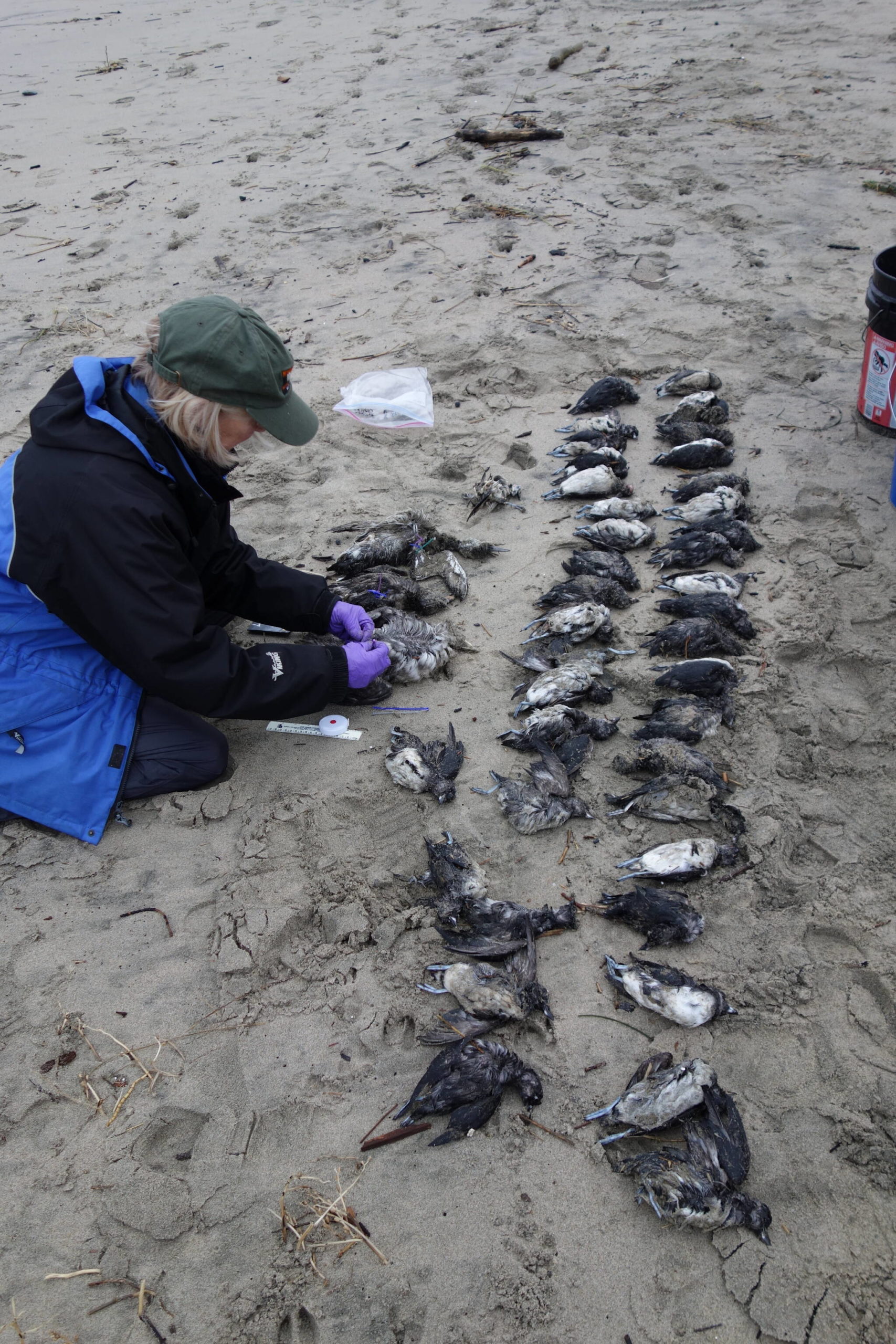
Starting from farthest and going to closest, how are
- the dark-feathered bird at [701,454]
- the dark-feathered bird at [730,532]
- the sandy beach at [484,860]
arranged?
the dark-feathered bird at [701,454] < the dark-feathered bird at [730,532] < the sandy beach at [484,860]

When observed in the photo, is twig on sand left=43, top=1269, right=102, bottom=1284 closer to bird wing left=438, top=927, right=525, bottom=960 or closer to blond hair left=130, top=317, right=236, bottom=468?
bird wing left=438, top=927, right=525, bottom=960

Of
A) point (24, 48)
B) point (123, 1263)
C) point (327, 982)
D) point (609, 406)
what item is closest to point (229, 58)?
point (24, 48)

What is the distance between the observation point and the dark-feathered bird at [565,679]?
10.8 feet

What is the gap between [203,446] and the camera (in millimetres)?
2727

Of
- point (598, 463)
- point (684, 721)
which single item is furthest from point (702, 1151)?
point (598, 463)

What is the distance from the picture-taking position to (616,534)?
4078mm

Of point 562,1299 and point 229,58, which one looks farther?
point 229,58

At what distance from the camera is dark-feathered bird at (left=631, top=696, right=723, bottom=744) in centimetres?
312

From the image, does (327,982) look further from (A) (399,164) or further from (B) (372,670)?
(A) (399,164)

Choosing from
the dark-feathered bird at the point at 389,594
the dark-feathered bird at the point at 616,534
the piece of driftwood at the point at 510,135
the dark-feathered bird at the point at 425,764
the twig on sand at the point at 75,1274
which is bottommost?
the twig on sand at the point at 75,1274

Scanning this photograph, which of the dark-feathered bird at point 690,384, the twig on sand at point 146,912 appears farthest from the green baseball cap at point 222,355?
the dark-feathered bird at point 690,384

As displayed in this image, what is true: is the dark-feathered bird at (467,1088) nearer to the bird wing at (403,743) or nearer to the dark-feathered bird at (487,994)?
the dark-feathered bird at (487,994)

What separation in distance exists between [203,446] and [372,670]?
3.31ft

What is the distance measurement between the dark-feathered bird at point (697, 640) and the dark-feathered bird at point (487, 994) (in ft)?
4.84
